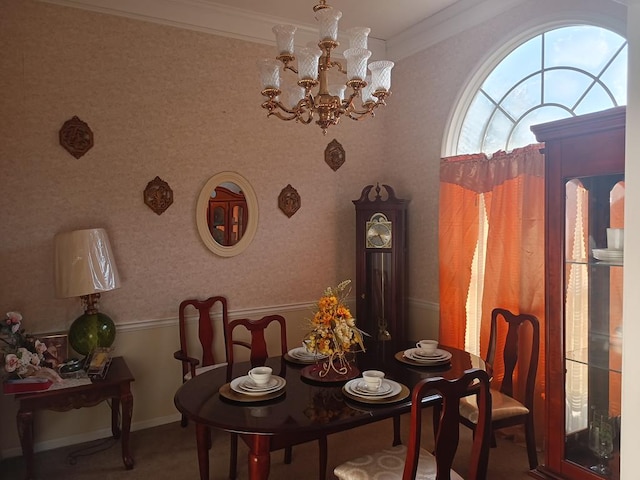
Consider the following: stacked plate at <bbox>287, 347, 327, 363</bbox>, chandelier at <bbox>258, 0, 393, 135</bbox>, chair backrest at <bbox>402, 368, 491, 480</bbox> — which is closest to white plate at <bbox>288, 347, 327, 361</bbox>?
stacked plate at <bbox>287, 347, 327, 363</bbox>

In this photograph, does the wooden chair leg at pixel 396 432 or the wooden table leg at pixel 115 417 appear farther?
the wooden table leg at pixel 115 417

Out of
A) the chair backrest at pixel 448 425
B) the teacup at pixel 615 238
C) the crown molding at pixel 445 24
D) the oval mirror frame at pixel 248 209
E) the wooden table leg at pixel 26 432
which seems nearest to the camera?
Answer: the chair backrest at pixel 448 425

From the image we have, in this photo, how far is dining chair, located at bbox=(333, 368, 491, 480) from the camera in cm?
170

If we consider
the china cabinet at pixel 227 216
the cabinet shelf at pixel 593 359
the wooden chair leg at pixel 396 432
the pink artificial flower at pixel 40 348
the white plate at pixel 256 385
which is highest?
the china cabinet at pixel 227 216

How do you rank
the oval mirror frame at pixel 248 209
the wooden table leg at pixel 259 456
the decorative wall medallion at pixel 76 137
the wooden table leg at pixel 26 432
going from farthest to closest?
the oval mirror frame at pixel 248 209 < the decorative wall medallion at pixel 76 137 < the wooden table leg at pixel 26 432 < the wooden table leg at pixel 259 456

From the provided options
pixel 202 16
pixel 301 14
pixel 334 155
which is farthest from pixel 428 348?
pixel 202 16

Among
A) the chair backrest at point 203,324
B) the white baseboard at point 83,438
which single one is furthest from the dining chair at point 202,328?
the white baseboard at point 83,438

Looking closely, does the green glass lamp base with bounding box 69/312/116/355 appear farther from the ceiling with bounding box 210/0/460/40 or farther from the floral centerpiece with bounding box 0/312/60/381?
the ceiling with bounding box 210/0/460/40

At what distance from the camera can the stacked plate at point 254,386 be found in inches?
84.8

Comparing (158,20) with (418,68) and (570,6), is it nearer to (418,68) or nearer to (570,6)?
(418,68)

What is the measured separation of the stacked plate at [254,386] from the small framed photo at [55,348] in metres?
1.38

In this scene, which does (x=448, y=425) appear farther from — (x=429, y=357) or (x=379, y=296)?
(x=379, y=296)

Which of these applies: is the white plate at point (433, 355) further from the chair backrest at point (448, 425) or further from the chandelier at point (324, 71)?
the chandelier at point (324, 71)

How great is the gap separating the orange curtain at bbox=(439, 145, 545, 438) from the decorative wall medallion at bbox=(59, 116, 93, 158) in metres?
2.52
